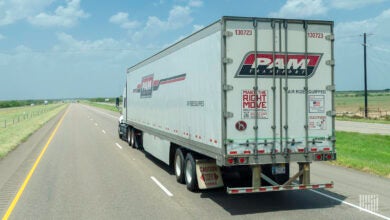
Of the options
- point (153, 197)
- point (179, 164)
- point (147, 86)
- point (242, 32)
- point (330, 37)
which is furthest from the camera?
point (147, 86)

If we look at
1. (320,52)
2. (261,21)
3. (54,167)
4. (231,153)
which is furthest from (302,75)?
(54,167)

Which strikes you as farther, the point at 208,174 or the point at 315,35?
the point at 208,174

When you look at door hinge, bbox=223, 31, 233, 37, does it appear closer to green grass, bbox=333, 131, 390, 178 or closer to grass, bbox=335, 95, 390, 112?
green grass, bbox=333, 131, 390, 178

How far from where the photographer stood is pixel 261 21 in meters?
8.86

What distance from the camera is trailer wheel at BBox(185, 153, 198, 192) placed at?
33.6 feet

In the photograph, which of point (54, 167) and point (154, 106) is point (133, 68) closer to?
point (154, 106)

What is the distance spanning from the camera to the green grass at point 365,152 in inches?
543

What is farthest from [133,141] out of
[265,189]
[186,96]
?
[265,189]

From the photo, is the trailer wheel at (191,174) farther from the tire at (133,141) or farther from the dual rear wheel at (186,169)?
the tire at (133,141)

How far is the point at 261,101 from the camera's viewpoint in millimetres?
8828

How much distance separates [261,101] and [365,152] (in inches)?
452

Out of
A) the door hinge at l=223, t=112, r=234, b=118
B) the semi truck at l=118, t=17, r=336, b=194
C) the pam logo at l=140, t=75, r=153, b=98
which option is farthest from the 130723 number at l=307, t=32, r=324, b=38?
the pam logo at l=140, t=75, r=153, b=98

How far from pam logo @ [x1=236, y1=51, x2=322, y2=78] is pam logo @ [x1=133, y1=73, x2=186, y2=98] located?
263 centimetres

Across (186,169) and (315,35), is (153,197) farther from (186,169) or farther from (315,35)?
(315,35)
